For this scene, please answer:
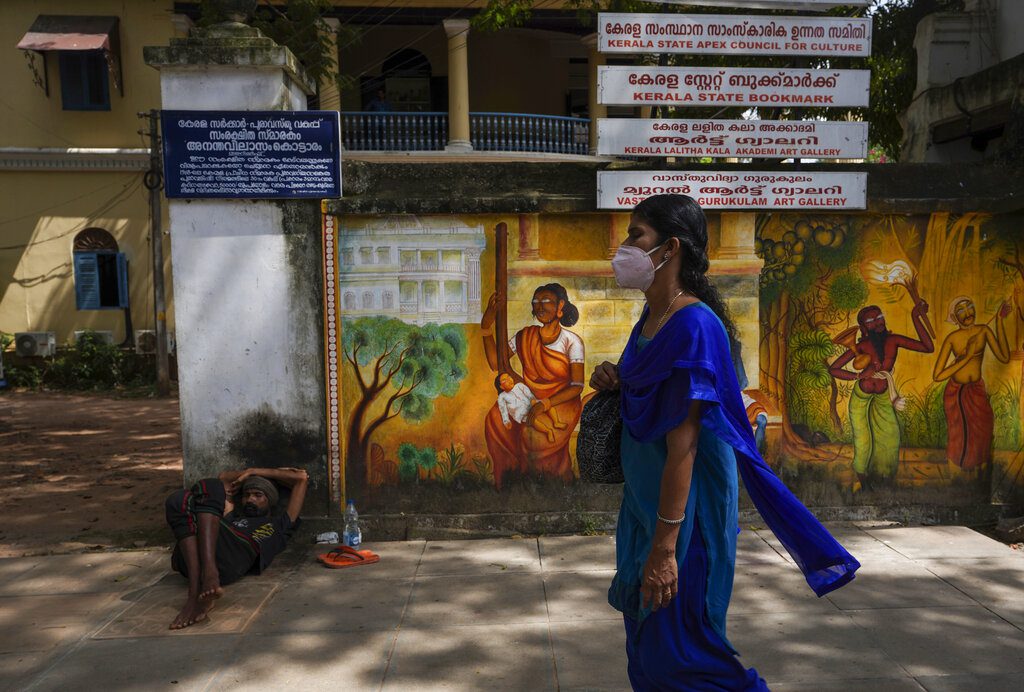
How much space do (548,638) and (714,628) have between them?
1.73 m

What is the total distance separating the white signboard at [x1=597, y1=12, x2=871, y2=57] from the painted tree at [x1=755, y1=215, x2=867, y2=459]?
113cm

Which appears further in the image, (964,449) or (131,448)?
(131,448)

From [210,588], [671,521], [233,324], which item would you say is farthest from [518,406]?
[671,521]

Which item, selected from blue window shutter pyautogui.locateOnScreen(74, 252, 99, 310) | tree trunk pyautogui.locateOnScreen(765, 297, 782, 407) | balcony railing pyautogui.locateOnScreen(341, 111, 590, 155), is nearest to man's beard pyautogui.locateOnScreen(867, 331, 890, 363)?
tree trunk pyautogui.locateOnScreen(765, 297, 782, 407)

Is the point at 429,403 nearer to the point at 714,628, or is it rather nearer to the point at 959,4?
the point at 714,628

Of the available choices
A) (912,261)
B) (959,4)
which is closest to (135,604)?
(912,261)

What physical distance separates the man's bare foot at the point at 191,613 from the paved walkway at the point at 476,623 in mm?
53

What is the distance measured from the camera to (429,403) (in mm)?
5684

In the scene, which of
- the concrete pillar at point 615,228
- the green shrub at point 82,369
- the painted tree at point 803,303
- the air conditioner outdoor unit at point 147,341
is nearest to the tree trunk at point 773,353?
the painted tree at point 803,303

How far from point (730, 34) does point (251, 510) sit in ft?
14.2

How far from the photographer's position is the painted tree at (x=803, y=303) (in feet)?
18.8

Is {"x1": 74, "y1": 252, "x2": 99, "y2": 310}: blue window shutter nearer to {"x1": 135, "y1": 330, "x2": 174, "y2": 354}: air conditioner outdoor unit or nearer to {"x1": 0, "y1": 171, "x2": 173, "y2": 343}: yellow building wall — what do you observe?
{"x1": 0, "y1": 171, "x2": 173, "y2": 343}: yellow building wall

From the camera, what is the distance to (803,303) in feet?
19.0

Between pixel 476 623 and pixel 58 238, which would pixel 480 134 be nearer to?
pixel 58 238
